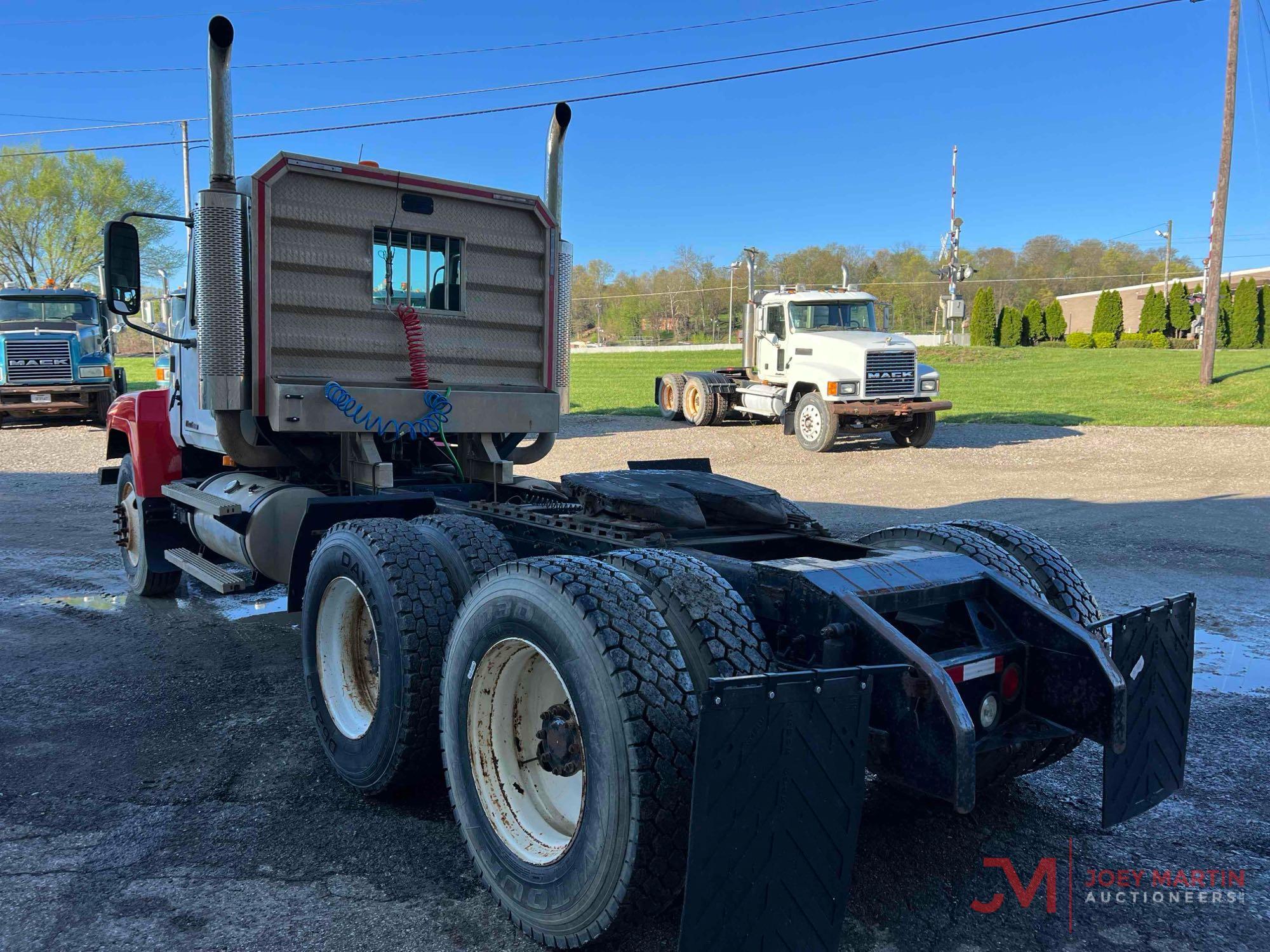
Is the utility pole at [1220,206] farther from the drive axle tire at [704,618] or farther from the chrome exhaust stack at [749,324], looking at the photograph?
the drive axle tire at [704,618]

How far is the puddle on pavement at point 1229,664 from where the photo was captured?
5082 millimetres

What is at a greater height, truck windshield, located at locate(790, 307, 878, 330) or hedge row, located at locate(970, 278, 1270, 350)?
hedge row, located at locate(970, 278, 1270, 350)

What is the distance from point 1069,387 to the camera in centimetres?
2980

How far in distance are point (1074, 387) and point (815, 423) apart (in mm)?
15558

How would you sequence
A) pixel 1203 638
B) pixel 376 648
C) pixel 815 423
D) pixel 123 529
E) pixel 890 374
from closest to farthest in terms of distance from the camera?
pixel 376 648
pixel 1203 638
pixel 123 529
pixel 890 374
pixel 815 423

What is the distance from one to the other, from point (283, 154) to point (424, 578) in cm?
281

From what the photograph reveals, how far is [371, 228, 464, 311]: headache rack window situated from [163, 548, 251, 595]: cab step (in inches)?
69.5

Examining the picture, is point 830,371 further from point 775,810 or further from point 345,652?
point 775,810

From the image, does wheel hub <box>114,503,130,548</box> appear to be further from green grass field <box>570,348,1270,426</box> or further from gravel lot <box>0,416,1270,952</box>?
green grass field <box>570,348,1270,426</box>

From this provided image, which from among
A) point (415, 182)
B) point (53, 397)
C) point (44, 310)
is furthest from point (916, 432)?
point (44, 310)

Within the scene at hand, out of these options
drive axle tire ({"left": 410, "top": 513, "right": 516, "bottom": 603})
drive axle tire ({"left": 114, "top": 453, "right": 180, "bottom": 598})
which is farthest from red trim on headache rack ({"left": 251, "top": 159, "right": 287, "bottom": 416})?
drive axle tire ({"left": 114, "top": 453, "right": 180, "bottom": 598})

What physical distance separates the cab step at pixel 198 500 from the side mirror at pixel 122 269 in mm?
1146

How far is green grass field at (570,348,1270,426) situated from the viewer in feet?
72.4

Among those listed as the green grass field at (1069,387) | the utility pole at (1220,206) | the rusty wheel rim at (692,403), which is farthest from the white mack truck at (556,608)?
the utility pole at (1220,206)
